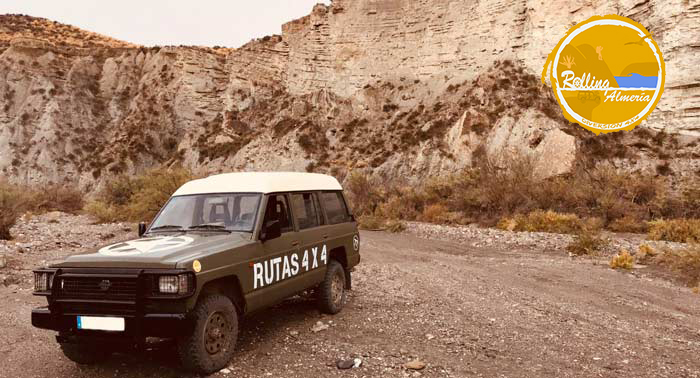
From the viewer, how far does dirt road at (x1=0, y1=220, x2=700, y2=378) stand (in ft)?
15.1

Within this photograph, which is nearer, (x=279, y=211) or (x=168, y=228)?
(x=168, y=228)

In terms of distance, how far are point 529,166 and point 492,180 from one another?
2153mm

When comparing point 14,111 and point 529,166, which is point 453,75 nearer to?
point 529,166

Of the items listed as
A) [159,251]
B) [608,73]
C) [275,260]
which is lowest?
[275,260]

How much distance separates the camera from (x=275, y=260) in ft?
17.1

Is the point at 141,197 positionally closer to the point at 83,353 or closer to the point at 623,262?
the point at 83,353

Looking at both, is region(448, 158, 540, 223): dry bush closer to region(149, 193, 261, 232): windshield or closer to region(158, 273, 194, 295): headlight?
region(149, 193, 261, 232): windshield

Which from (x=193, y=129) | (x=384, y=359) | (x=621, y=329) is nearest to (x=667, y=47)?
(x=621, y=329)

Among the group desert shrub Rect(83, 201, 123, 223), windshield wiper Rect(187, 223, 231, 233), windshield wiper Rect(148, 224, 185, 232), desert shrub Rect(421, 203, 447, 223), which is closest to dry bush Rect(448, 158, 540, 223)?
desert shrub Rect(421, 203, 447, 223)

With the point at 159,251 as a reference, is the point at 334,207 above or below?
above

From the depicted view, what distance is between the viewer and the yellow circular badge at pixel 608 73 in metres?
24.5

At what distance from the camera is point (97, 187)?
40969mm

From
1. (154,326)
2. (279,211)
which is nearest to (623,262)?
(279,211)

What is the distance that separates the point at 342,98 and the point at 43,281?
36371 millimetres
